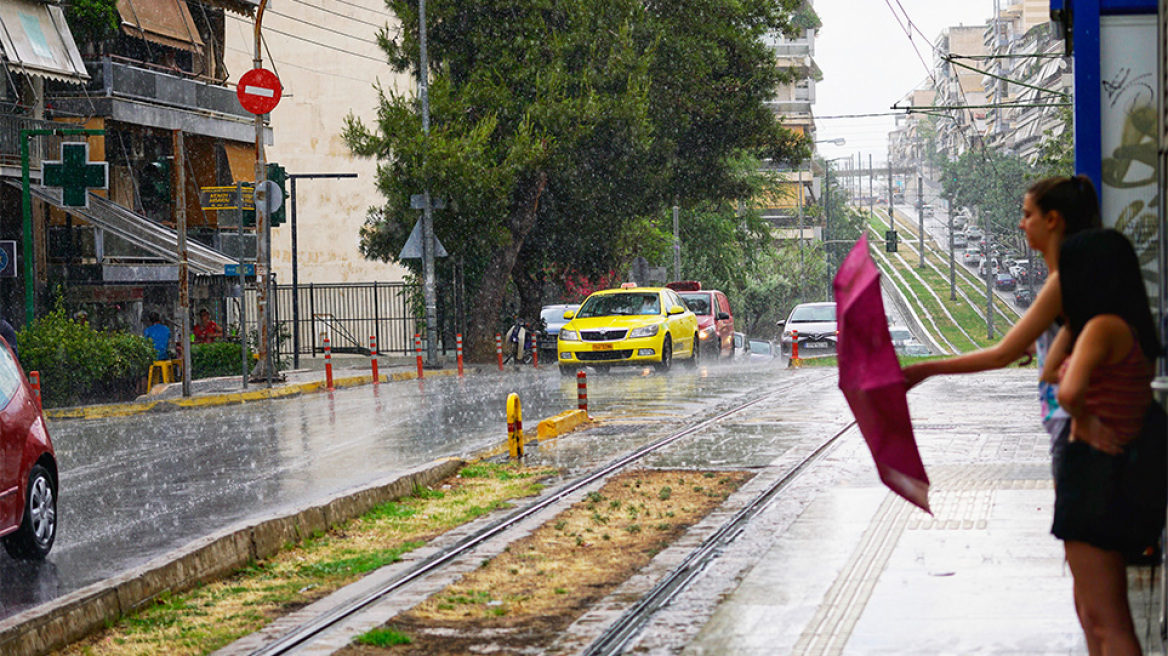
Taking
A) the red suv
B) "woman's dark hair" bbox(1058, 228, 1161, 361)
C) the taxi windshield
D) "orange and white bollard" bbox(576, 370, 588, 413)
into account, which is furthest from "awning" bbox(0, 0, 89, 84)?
"woman's dark hair" bbox(1058, 228, 1161, 361)

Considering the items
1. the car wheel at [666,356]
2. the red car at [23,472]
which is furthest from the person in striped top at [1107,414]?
the car wheel at [666,356]

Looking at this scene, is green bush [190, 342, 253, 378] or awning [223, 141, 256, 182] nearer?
green bush [190, 342, 253, 378]

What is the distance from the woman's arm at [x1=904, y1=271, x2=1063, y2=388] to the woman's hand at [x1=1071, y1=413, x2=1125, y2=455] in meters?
0.27

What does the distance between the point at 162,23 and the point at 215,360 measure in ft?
32.9

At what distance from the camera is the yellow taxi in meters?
26.3

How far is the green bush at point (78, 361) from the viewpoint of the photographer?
22062 millimetres

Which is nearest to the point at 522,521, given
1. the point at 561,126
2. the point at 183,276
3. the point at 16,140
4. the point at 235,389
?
the point at 183,276

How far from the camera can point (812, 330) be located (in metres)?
34.9

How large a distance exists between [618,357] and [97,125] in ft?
44.4

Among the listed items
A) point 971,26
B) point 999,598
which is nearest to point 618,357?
point 999,598

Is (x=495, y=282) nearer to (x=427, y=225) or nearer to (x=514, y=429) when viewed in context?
(x=427, y=225)

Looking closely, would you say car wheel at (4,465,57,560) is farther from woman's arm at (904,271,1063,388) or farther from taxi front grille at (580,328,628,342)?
taxi front grille at (580,328,628,342)

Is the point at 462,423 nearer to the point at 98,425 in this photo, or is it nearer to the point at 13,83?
the point at 98,425

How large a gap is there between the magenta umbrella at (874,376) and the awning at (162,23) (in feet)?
99.8
